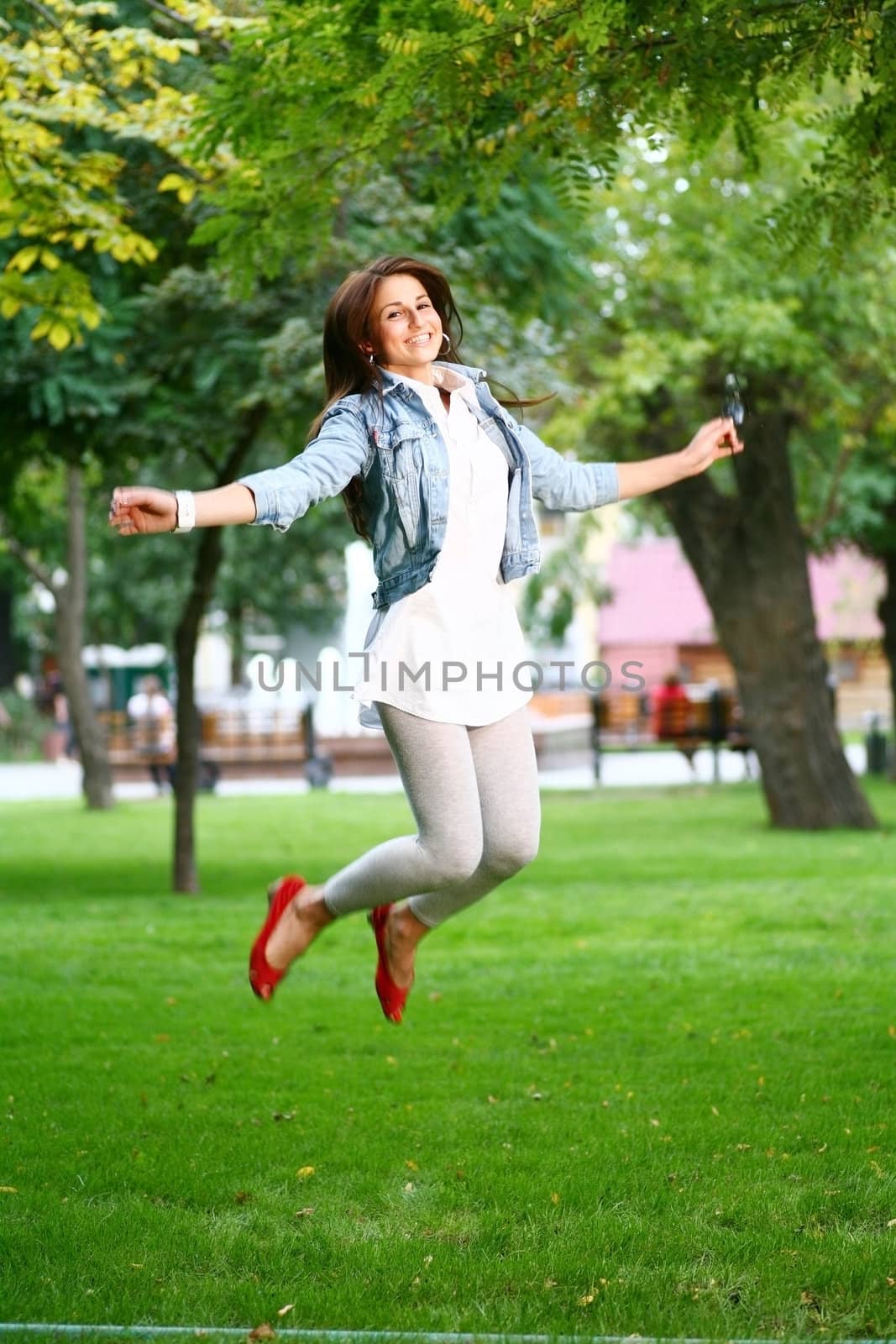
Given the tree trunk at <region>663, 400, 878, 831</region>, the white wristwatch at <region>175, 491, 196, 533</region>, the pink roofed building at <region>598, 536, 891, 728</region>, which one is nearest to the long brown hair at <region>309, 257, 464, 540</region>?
the white wristwatch at <region>175, 491, 196, 533</region>

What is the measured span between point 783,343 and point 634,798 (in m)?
8.43

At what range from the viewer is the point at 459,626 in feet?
15.2

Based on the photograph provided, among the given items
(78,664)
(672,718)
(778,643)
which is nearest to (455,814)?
(778,643)

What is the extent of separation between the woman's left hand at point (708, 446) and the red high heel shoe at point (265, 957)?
162 cm

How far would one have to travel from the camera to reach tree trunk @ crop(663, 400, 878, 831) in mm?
18094

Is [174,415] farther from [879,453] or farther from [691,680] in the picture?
[691,680]

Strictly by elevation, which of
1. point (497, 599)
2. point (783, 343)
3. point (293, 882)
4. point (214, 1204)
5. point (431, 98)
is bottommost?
point (214, 1204)

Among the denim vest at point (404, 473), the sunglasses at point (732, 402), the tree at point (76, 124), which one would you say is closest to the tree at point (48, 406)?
the tree at point (76, 124)

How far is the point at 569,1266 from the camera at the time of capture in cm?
426

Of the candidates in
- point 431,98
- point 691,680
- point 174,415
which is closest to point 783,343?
point 174,415

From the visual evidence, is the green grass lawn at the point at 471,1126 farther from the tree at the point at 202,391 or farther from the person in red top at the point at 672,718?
the person in red top at the point at 672,718

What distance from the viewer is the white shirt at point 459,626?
4605 millimetres

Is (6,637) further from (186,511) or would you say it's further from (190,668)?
(186,511)

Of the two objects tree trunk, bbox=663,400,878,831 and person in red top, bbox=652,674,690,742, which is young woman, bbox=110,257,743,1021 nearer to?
tree trunk, bbox=663,400,878,831
